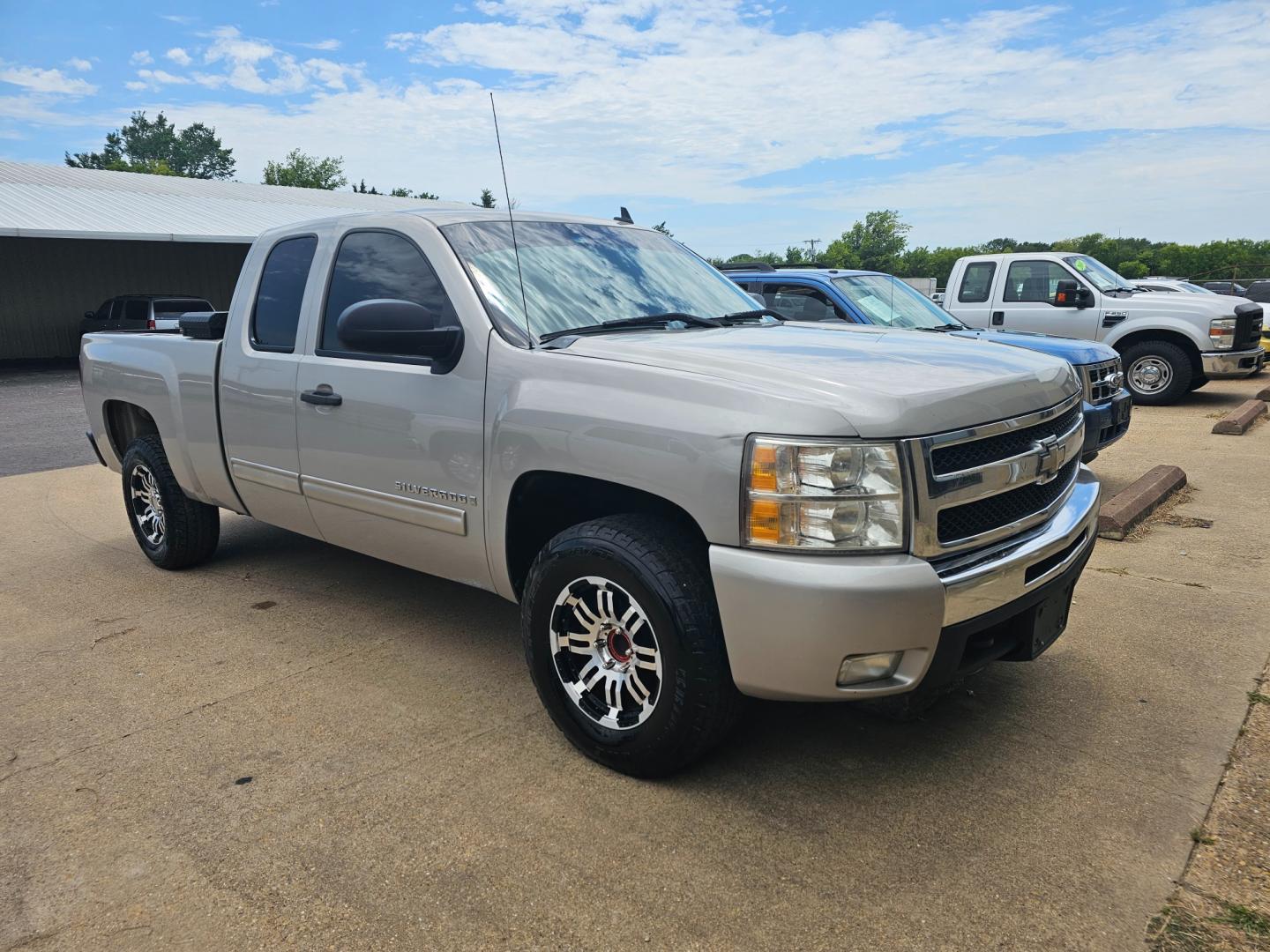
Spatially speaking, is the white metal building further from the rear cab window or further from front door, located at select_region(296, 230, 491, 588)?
front door, located at select_region(296, 230, 491, 588)

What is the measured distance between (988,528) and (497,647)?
220cm

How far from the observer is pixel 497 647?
429cm

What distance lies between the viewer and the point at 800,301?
328 inches

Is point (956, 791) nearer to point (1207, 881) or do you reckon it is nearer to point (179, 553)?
point (1207, 881)

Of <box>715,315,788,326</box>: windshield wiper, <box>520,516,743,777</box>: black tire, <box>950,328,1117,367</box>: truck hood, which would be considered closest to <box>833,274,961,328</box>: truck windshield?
<box>950,328,1117,367</box>: truck hood

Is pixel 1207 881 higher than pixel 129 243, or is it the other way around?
pixel 129 243

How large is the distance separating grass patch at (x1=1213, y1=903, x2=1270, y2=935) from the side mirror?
284 centimetres

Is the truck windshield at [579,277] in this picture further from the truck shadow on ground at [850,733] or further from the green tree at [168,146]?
the green tree at [168,146]

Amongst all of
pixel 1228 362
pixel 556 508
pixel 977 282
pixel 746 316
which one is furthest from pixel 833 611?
pixel 1228 362

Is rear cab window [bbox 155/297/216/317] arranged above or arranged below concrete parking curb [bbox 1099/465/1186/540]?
above

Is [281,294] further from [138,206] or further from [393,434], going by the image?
[138,206]

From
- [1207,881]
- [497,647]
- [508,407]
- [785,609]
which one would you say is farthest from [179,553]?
[1207,881]

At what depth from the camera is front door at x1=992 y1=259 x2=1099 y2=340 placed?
1184cm

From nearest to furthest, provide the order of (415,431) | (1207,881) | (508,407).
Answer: (1207,881) < (508,407) < (415,431)
